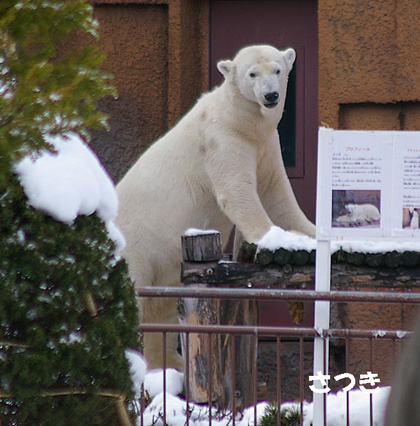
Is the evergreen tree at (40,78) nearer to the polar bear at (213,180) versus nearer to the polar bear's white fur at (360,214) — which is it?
the polar bear's white fur at (360,214)

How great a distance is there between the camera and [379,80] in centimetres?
665

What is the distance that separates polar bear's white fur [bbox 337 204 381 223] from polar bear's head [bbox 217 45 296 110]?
4.81 feet

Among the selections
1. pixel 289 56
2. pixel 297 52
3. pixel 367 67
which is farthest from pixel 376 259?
pixel 297 52

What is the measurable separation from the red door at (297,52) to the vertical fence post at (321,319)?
3.26 metres

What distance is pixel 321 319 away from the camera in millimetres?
4051

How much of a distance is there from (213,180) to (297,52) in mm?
2193

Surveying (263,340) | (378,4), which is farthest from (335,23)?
(263,340)

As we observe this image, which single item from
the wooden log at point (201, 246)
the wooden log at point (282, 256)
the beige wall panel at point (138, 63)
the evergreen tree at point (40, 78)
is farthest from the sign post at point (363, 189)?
the beige wall panel at point (138, 63)

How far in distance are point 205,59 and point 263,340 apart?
8.03 ft

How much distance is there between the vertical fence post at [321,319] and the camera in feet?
12.9

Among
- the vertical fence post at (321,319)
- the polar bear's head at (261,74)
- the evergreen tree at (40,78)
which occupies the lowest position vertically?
the vertical fence post at (321,319)

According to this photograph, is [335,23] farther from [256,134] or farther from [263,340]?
[263,340]

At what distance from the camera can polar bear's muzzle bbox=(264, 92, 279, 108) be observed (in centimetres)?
534

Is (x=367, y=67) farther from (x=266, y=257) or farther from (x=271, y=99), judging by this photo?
(x=266, y=257)
